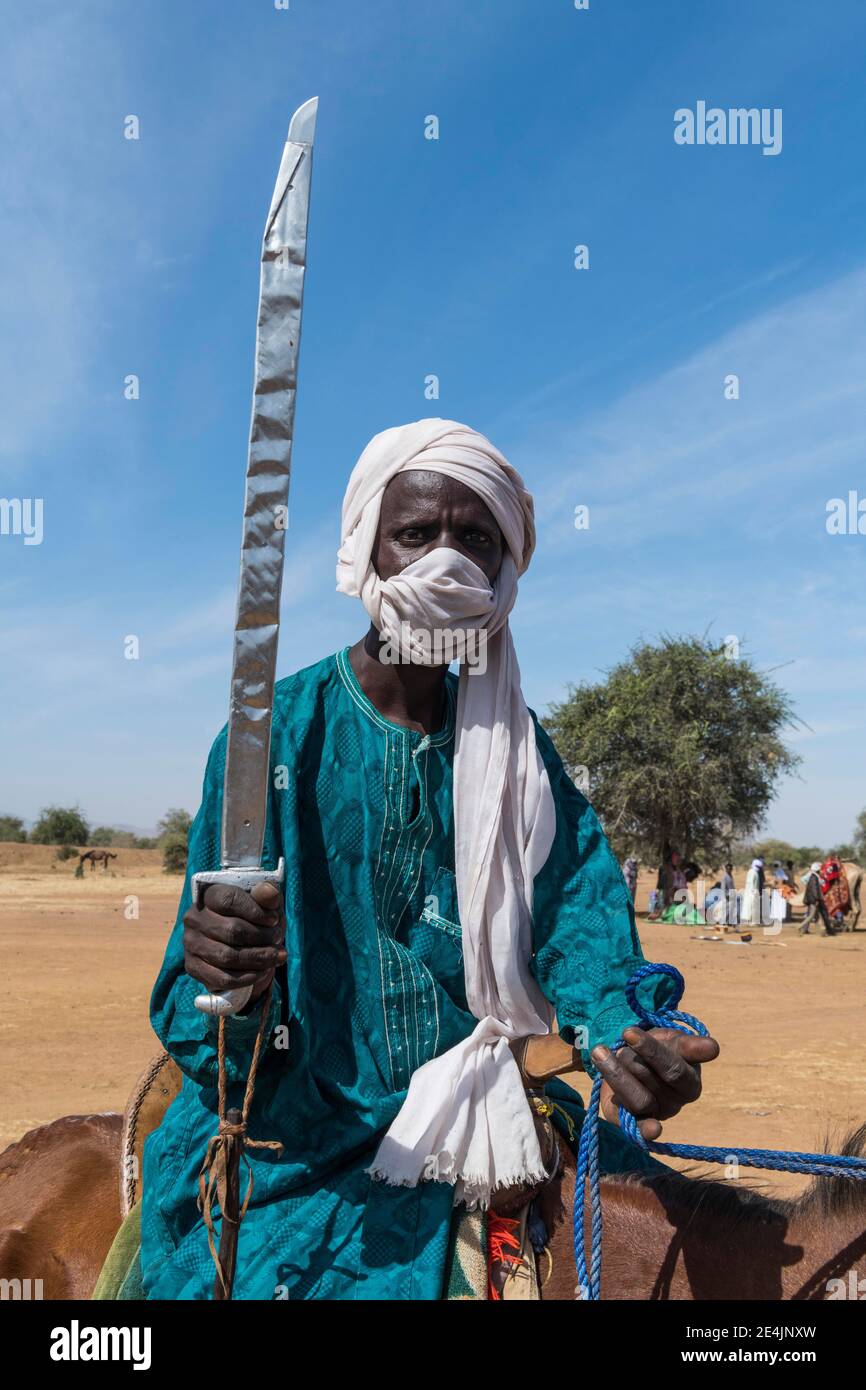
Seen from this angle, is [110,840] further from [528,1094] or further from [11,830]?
[528,1094]

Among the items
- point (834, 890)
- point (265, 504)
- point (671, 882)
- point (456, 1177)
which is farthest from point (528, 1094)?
point (671, 882)

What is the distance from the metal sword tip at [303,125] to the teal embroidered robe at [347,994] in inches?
53.2

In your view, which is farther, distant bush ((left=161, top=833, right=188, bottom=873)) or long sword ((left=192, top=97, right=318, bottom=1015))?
distant bush ((left=161, top=833, right=188, bottom=873))

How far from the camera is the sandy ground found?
8875 mm

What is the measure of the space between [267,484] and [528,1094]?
1.75 m

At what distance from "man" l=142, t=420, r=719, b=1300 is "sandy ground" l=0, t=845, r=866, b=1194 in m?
0.92

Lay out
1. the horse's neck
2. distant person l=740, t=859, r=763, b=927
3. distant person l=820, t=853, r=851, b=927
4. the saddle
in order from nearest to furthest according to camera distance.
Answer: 1. the horse's neck
2. the saddle
3. distant person l=820, t=853, r=851, b=927
4. distant person l=740, t=859, r=763, b=927

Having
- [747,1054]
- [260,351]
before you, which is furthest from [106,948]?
[260,351]

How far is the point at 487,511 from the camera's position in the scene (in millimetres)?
3064

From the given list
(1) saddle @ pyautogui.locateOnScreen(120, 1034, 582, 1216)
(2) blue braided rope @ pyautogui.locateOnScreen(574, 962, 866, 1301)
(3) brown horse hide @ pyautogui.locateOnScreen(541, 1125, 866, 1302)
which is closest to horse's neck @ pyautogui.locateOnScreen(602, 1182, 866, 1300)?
(3) brown horse hide @ pyautogui.locateOnScreen(541, 1125, 866, 1302)

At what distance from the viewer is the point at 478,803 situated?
293 centimetres

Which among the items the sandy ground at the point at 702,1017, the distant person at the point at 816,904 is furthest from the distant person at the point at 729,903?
the distant person at the point at 816,904
